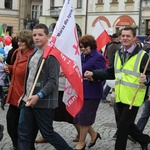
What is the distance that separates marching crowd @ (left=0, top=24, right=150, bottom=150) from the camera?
469 centimetres

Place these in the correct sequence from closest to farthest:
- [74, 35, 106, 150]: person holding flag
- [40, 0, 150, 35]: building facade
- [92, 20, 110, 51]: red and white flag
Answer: [74, 35, 106, 150]: person holding flag, [92, 20, 110, 51]: red and white flag, [40, 0, 150, 35]: building facade

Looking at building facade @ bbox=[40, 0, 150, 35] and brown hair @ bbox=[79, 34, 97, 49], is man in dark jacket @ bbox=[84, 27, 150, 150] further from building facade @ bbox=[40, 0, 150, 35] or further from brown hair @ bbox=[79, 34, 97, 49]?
building facade @ bbox=[40, 0, 150, 35]

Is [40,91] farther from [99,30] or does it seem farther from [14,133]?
[99,30]

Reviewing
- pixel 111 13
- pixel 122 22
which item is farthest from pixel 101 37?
pixel 111 13

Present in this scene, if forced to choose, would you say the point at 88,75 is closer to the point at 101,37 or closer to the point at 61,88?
the point at 61,88

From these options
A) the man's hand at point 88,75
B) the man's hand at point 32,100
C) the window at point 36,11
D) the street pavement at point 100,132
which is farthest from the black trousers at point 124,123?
the window at point 36,11

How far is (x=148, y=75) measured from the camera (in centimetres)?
508

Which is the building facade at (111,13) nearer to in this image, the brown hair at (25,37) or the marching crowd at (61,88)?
the marching crowd at (61,88)

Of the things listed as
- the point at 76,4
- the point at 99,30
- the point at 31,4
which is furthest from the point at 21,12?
the point at 99,30

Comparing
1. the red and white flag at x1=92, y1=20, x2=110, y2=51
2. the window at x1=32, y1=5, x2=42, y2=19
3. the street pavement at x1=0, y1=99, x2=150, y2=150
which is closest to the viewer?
the street pavement at x1=0, y1=99, x2=150, y2=150

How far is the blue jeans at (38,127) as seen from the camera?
4691mm

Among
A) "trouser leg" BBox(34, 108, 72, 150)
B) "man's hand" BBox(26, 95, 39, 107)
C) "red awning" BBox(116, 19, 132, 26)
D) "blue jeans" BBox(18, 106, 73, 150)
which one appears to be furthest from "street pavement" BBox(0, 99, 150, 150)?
"red awning" BBox(116, 19, 132, 26)

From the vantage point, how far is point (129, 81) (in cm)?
512

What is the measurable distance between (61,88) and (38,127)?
63.1 inches
